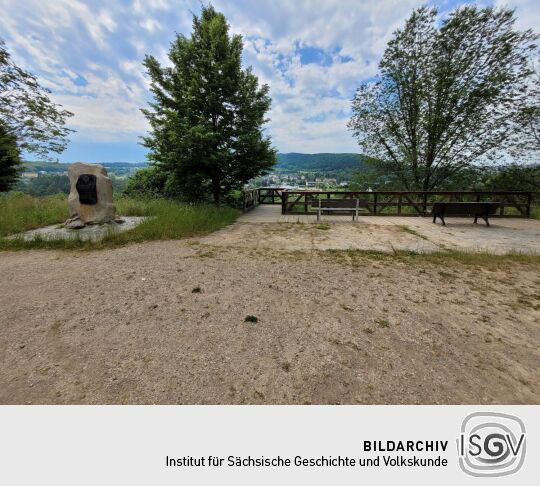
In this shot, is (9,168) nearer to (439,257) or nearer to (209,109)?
(209,109)

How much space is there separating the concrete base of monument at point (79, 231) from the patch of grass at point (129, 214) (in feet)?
0.72

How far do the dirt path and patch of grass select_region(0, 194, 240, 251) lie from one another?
1.58 meters

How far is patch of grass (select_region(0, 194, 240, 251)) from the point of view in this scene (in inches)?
220

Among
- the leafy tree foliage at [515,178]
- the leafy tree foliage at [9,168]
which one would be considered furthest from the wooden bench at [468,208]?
the leafy tree foliage at [9,168]

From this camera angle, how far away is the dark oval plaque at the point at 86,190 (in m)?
6.91

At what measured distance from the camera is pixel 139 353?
6.92ft

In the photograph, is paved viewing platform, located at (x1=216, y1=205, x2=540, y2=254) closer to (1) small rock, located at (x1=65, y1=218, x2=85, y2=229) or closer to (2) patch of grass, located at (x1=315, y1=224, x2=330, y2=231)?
(2) patch of grass, located at (x1=315, y1=224, x2=330, y2=231)

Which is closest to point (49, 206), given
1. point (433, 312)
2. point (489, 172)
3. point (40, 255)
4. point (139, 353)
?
point (40, 255)

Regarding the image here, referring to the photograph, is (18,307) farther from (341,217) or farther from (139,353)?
(341,217)

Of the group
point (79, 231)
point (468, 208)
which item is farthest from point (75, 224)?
point (468, 208)

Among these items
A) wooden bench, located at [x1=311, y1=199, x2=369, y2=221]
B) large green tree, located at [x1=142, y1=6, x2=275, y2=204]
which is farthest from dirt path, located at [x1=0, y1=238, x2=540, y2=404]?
large green tree, located at [x1=142, y1=6, x2=275, y2=204]

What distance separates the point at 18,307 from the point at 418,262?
20.4 ft
